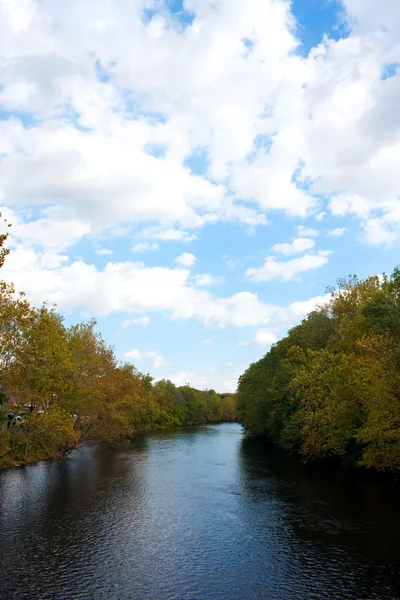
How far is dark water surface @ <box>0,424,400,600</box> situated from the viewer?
22.7 metres

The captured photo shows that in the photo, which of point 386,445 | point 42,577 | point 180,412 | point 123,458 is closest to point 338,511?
point 386,445

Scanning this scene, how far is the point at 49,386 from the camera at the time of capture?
54719 millimetres

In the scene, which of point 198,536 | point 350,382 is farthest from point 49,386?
point 350,382

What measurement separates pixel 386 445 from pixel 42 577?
3295cm

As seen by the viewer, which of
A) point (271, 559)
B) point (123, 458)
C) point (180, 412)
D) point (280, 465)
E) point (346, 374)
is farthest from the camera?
point (180, 412)

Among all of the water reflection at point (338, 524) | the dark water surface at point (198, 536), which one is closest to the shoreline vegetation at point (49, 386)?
the dark water surface at point (198, 536)

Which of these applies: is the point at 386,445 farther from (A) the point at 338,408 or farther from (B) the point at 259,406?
(B) the point at 259,406

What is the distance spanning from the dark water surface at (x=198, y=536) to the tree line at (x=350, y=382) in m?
4.64

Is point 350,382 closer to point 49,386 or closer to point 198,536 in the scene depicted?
point 198,536

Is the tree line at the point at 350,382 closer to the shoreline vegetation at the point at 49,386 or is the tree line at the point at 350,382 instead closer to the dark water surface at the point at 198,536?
the dark water surface at the point at 198,536

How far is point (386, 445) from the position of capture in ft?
141

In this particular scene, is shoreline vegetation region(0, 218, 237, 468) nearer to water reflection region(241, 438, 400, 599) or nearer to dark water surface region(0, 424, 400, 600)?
dark water surface region(0, 424, 400, 600)

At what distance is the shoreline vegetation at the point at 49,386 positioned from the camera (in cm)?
5088

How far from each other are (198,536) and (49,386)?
30.8m
